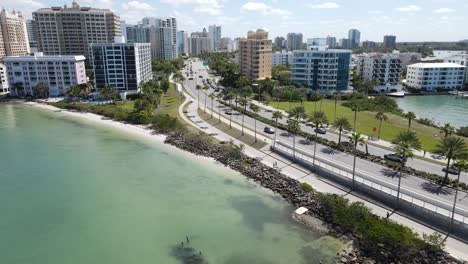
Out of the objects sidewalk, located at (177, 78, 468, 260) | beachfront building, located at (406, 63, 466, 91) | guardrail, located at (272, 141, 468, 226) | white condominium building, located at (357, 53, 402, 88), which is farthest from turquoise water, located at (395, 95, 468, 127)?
sidewalk, located at (177, 78, 468, 260)

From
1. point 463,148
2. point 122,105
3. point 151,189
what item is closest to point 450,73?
point 463,148

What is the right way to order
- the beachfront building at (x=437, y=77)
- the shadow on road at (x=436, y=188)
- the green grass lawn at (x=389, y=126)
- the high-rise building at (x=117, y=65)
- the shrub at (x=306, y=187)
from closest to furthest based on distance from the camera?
the shadow on road at (x=436, y=188) → the shrub at (x=306, y=187) → the green grass lawn at (x=389, y=126) → the high-rise building at (x=117, y=65) → the beachfront building at (x=437, y=77)

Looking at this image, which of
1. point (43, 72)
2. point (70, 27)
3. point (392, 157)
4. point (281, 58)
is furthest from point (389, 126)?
point (70, 27)

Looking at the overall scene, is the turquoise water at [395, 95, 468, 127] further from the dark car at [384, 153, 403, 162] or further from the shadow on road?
the shadow on road

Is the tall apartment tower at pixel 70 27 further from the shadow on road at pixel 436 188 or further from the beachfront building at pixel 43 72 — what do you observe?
the shadow on road at pixel 436 188

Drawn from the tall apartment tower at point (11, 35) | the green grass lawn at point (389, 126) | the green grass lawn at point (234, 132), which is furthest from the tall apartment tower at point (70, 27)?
the green grass lawn at point (389, 126)

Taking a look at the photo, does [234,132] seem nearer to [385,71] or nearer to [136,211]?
[136,211]
